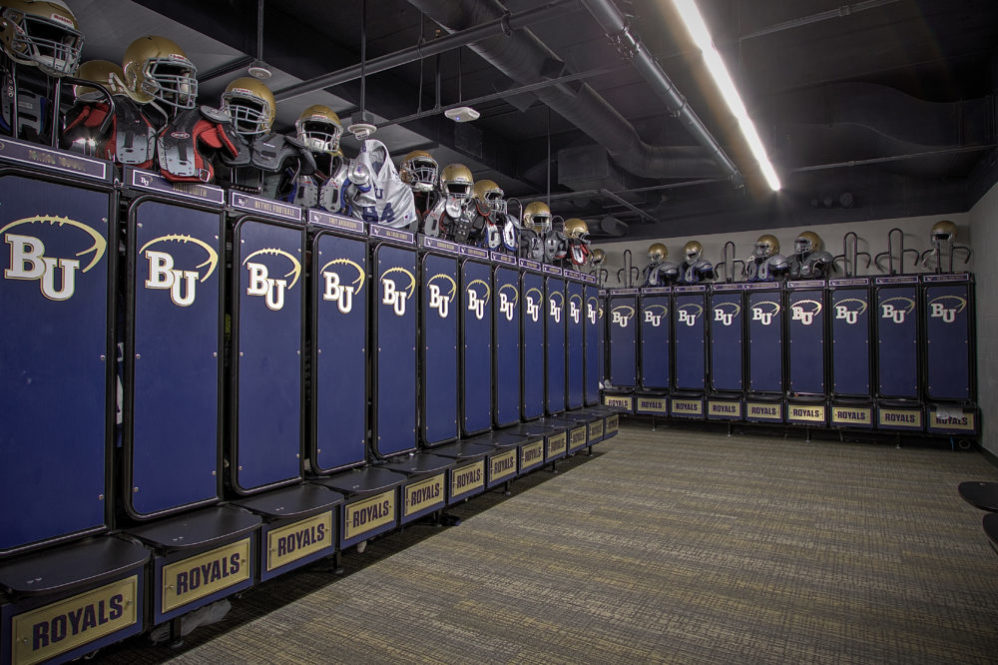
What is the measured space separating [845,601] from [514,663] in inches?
69.8

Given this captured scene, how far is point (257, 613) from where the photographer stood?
266 centimetres

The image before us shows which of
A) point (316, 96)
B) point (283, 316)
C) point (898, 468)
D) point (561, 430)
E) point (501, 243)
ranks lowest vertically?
point (898, 468)

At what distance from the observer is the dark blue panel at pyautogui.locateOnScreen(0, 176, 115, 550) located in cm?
201

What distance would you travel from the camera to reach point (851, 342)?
7.68 m

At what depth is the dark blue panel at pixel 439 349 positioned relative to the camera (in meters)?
4.09

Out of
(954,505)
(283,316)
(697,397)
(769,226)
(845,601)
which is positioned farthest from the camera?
(769,226)

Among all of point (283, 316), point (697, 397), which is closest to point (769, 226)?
point (697, 397)

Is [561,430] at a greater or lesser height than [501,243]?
lesser

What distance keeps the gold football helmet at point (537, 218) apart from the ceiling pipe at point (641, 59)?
157 cm

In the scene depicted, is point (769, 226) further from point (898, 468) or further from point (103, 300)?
point (103, 300)

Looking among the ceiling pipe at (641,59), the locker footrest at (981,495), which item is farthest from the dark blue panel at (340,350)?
the locker footrest at (981,495)

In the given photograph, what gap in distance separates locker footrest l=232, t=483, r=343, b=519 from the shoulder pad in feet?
6.24

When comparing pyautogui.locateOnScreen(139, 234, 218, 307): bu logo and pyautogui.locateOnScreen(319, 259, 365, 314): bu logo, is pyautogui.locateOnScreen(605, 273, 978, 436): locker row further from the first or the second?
pyautogui.locateOnScreen(139, 234, 218, 307): bu logo

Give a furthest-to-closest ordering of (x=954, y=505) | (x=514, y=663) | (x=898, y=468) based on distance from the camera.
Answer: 1. (x=898, y=468)
2. (x=954, y=505)
3. (x=514, y=663)
